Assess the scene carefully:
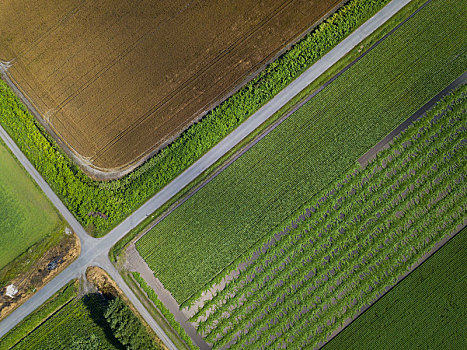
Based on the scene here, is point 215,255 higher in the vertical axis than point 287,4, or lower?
lower

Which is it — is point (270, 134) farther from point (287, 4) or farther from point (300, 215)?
point (287, 4)

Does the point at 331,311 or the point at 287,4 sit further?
the point at 287,4

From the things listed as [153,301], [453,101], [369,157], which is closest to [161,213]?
[153,301]

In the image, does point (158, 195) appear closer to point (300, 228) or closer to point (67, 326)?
point (300, 228)

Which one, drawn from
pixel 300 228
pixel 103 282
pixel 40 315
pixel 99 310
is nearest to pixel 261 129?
pixel 300 228

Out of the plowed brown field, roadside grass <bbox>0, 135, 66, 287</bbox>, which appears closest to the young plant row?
the plowed brown field

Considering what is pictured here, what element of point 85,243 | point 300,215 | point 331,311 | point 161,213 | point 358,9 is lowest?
point 331,311
